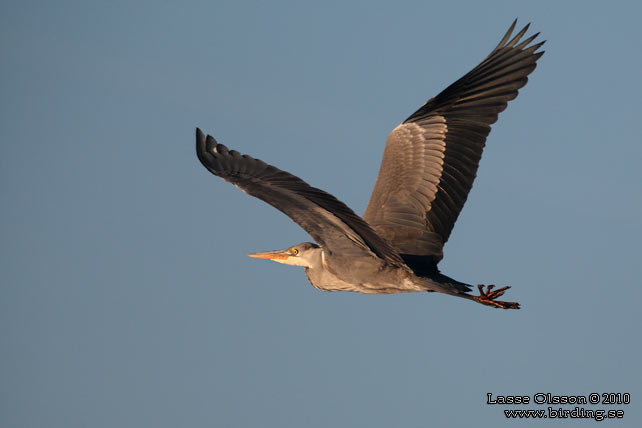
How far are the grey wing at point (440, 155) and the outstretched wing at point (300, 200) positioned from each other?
5.60 feet

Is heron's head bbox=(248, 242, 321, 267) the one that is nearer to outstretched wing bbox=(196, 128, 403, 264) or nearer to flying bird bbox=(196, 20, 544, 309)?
flying bird bbox=(196, 20, 544, 309)

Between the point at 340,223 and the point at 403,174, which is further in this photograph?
the point at 403,174

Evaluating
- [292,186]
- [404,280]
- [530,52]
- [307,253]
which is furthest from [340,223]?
[530,52]

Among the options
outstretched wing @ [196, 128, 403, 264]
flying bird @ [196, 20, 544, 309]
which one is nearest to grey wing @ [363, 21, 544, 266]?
flying bird @ [196, 20, 544, 309]

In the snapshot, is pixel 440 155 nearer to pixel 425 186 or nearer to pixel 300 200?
pixel 425 186

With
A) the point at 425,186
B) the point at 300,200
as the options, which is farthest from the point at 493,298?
the point at 300,200

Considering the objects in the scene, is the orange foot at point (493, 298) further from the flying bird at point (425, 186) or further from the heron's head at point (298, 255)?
the heron's head at point (298, 255)

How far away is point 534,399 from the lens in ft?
40.0

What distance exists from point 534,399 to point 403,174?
11.9 feet

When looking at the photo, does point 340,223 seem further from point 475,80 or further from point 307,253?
point 475,80

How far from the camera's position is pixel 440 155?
41.6ft

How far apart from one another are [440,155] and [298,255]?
8.21 feet

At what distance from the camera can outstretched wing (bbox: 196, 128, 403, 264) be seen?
Result: 9.19 metres

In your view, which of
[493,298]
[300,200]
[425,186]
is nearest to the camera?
[300,200]
